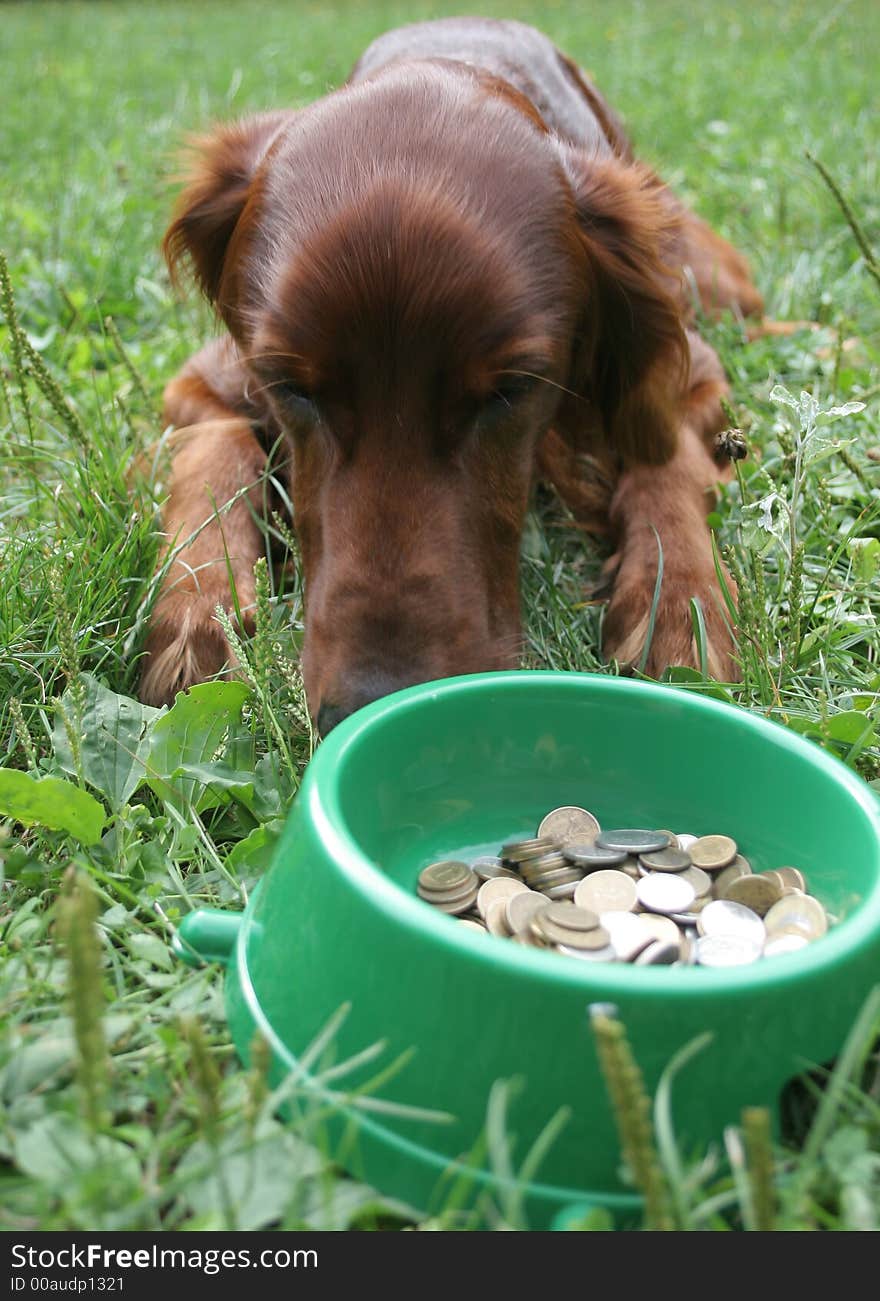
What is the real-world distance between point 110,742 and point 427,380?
807mm

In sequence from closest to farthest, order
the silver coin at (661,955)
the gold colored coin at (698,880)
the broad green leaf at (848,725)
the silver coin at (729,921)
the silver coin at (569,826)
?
the silver coin at (661,955), the silver coin at (729,921), the gold colored coin at (698,880), the silver coin at (569,826), the broad green leaf at (848,725)

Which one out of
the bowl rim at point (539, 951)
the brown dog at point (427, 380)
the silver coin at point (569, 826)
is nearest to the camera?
the bowl rim at point (539, 951)

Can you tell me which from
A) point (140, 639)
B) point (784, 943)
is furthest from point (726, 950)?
point (140, 639)

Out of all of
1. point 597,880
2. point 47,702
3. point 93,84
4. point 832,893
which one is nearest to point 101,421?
point 47,702

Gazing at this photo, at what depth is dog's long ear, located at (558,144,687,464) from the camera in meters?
2.61

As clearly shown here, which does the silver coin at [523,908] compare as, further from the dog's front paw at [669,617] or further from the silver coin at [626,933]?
the dog's front paw at [669,617]

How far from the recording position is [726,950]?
5.10 ft

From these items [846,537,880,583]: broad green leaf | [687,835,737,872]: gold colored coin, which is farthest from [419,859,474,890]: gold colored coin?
[846,537,880,583]: broad green leaf

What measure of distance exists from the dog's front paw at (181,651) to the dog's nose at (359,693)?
1.36 ft

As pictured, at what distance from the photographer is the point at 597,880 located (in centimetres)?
173

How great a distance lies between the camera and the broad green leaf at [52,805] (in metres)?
1.80

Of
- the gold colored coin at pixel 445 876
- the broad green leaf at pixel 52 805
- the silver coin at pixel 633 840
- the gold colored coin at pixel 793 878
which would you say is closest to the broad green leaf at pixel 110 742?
the broad green leaf at pixel 52 805

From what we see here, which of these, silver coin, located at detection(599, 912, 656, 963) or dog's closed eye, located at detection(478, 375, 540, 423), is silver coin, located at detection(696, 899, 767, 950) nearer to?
silver coin, located at detection(599, 912, 656, 963)
